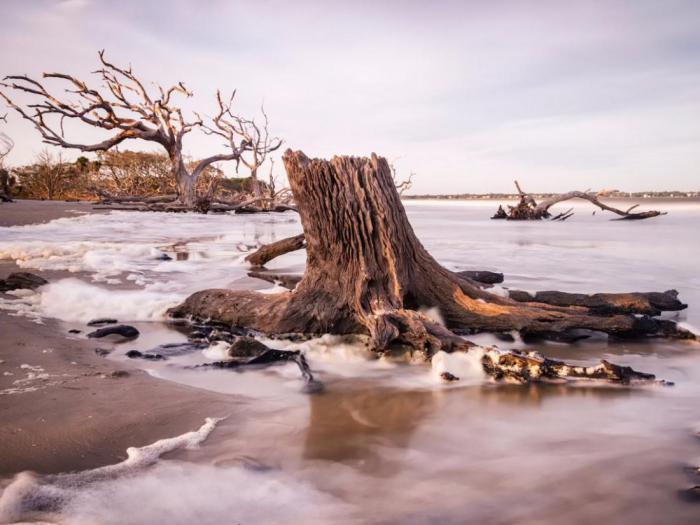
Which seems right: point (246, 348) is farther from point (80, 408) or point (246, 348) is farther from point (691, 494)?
point (691, 494)

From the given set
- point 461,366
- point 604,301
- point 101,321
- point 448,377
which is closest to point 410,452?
point 448,377

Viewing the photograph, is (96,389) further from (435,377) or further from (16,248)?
(16,248)

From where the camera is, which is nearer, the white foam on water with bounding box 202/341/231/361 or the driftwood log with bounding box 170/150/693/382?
the white foam on water with bounding box 202/341/231/361

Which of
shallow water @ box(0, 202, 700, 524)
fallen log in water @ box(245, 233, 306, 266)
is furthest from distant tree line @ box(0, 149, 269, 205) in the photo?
shallow water @ box(0, 202, 700, 524)

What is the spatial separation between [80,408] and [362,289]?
170cm

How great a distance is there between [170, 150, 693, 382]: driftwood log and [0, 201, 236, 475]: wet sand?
0.98 meters

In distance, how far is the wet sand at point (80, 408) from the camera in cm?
158

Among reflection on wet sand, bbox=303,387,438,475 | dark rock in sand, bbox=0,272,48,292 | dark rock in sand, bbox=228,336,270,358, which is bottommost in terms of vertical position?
reflection on wet sand, bbox=303,387,438,475

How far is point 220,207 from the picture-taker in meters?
21.1

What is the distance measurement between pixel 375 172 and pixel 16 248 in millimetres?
5496

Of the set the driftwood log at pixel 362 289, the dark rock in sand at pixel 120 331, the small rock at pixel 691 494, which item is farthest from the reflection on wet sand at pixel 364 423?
the dark rock in sand at pixel 120 331

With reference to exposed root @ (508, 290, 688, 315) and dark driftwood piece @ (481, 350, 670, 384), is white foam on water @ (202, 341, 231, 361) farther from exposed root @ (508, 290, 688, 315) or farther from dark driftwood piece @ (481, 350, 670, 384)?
exposed root @ (508, 290, 688, 315)

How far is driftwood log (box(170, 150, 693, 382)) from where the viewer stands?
305 cm

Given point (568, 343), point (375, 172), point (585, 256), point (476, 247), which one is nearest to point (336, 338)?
point (375, 172)
